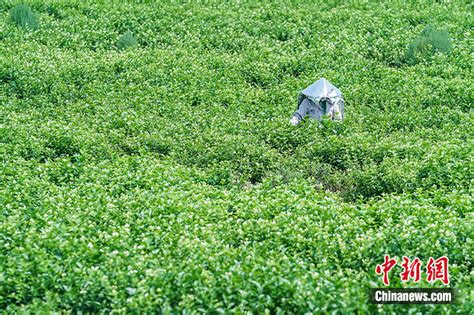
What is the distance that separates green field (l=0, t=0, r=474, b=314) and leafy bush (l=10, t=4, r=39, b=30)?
0.12m

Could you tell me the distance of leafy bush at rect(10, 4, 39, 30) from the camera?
1606 centimetres

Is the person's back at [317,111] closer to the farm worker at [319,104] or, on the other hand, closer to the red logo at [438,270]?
the farm worker at [319,104]

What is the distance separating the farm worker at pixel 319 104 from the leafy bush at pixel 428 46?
3017 millimetres

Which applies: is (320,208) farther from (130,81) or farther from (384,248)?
(130,81)

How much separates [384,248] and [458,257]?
765 millimetres

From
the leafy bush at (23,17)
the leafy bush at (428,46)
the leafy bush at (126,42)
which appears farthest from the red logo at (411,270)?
the leafy bush at (23,17)

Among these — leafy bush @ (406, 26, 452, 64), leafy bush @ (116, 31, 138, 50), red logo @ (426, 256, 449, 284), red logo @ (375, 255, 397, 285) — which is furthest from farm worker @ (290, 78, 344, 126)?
red logo @ (426, 256, 449, 284)

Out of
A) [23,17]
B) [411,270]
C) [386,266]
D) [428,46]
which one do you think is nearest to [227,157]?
[386,266]

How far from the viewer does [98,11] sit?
1691 cm

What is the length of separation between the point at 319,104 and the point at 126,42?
17.2ft

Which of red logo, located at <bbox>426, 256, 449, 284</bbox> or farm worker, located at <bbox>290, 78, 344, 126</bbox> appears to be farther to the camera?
farm worker, located at <bbox>290, 78, 344, 126</bbox>

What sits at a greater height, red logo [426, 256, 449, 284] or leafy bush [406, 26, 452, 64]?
leafy bush [406, 26, 452, 64]

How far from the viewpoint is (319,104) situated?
12.1m

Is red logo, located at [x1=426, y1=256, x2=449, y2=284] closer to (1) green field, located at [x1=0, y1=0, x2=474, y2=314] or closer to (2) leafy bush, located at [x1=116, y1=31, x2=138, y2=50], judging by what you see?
(1) green field, located at [x1=0, y1=0, x2=474, y2=314]
